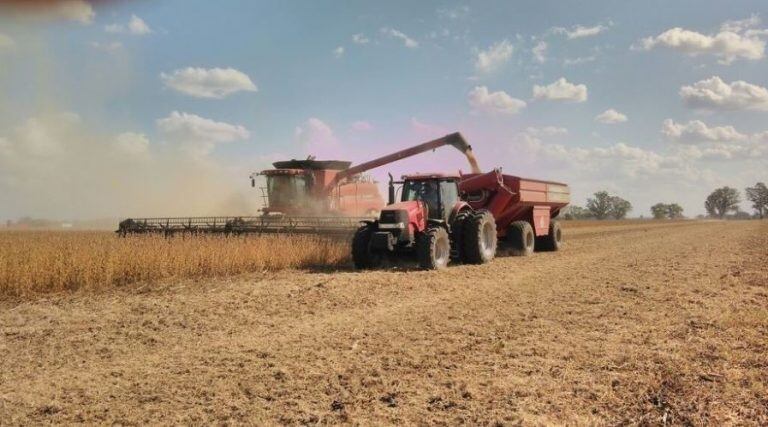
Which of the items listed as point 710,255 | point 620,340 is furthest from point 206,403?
point 710,255

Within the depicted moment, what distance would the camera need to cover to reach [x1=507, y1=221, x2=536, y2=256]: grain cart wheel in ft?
46.9

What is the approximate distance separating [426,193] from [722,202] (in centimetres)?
15879

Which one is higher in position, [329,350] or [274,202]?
[274,202]

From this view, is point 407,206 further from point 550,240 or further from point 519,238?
point 550,240

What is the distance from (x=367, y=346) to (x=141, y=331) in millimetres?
2596

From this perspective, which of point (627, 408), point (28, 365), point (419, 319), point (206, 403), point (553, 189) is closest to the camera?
point (627, 408)

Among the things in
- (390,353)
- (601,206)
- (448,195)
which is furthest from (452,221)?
(601,206)

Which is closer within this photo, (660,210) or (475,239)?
(475,239)

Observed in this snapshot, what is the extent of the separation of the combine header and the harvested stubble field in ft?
20.7

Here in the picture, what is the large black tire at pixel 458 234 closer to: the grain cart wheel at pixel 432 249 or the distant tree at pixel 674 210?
the grain cart wheel at pixel 432 249

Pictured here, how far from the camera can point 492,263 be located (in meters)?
12.1

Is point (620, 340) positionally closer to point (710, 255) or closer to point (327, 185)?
point (710, 255)

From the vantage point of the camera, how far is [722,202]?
145 metres

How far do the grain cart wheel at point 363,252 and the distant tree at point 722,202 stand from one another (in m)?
157
